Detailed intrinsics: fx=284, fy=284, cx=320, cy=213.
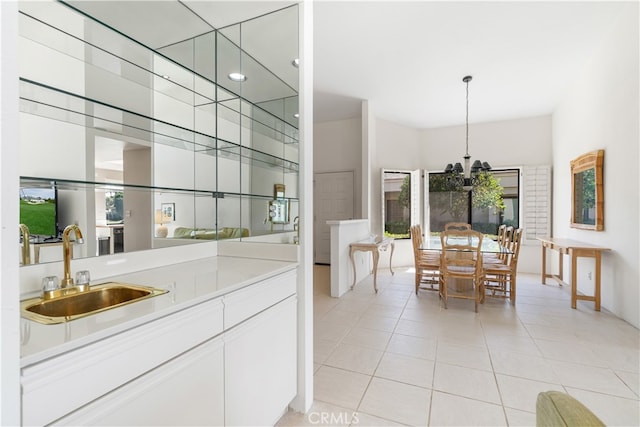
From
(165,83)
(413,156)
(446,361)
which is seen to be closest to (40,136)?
(165,83)

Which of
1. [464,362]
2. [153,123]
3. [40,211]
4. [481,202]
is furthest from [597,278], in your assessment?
[40,211]

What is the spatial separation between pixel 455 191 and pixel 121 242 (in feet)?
20.2

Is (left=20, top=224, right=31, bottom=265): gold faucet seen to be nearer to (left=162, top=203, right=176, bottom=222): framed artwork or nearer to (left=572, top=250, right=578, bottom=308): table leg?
(left=162, top=203, right=176, bottom=222): framed artwork

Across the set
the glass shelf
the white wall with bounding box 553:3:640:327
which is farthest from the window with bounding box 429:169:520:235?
the glass shelf

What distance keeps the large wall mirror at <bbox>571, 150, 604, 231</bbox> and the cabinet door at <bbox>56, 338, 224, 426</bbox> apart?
451cm

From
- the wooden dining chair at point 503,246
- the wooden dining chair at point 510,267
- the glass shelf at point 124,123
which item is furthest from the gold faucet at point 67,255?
the wooden dining chair at point 503,246

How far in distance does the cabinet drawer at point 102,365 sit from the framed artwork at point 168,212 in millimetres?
972

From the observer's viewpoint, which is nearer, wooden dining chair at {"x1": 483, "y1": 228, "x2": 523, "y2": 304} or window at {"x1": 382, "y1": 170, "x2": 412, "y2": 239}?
wooden dining chair at {"x1": 483, "y1": 228, "x2": 523, "y2": 304}

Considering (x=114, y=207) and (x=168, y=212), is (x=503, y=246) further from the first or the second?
(x=114, y=207)

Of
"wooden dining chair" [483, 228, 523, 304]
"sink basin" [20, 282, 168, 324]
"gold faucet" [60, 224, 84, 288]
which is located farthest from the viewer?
"wooden dining chair" [483, 228, 523, 304]

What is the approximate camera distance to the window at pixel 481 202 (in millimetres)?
5801

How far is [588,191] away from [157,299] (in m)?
5.07

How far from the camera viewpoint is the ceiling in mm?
2781

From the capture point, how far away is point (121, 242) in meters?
1.55
